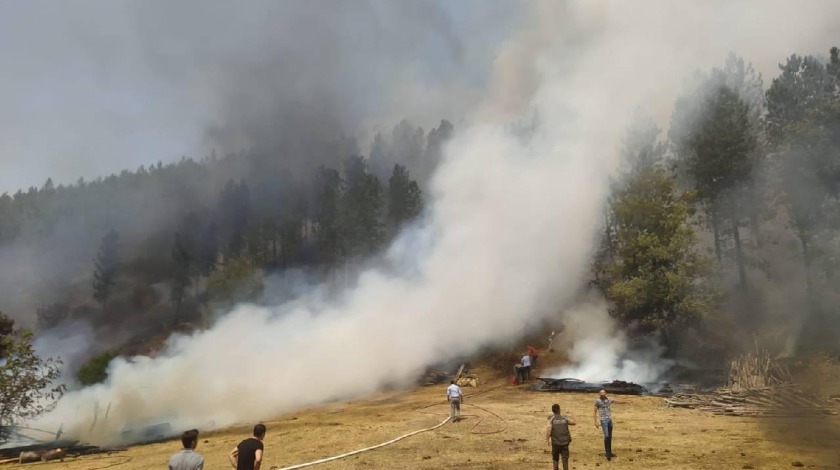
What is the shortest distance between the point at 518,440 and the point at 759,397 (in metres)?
12.7

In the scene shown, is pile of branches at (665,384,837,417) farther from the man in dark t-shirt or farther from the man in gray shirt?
the man in gray shirt

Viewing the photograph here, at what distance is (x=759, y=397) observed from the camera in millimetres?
23953

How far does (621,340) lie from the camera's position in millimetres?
40031

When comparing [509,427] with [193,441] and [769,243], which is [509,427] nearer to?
[193,441]

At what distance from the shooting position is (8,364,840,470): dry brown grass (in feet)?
50.6

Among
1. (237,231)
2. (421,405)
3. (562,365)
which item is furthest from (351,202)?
(421,405)

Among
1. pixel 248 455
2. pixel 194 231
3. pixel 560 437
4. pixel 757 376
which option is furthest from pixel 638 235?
pixel 194 231

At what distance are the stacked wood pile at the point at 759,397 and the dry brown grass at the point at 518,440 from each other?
37.4 inches

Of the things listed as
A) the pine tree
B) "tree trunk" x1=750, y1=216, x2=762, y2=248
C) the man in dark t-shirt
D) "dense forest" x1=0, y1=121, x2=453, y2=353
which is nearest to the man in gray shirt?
the man in dark t-shirt

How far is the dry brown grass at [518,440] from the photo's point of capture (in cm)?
1543

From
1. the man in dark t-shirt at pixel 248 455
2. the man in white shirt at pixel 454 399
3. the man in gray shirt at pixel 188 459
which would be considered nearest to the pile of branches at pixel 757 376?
the man in white shirt at pixel 454 399

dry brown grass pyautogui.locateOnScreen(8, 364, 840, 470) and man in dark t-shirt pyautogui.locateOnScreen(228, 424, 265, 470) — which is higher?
man in dark t-shirt pyautogui.locateOnScreen(228, 424, 265, 470)

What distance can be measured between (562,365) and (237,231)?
236 ft

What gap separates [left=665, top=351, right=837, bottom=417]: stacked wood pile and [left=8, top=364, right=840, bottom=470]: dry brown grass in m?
0.95
